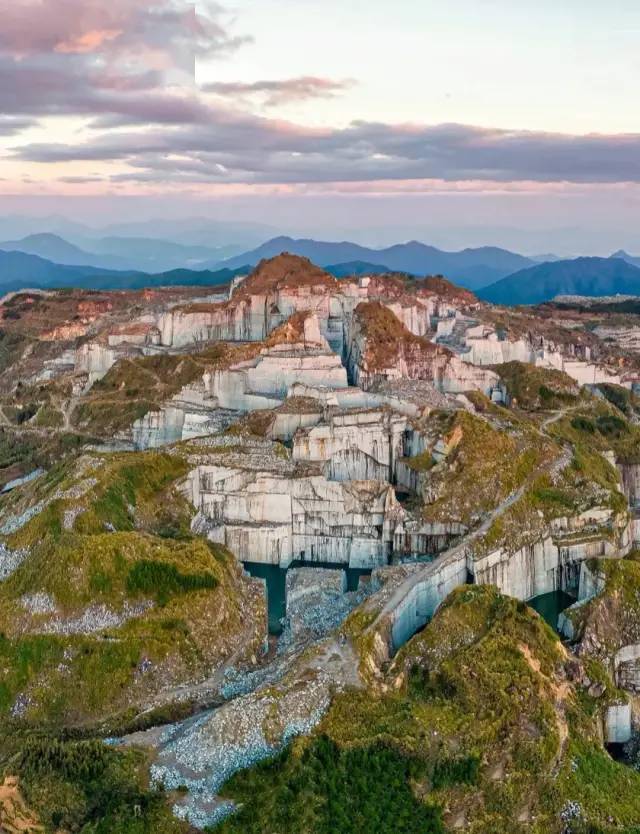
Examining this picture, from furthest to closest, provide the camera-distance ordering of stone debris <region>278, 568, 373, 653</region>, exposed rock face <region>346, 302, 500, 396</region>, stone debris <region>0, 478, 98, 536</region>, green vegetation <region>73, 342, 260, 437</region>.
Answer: exposed rock face <region>346, 302, 500, 396</region> < green vegetation <region>73, 342, 260, 437</region> < stone debris <region>0, 478, 98, 536</region> < stone debris <region>278, 568, 373, 653</region>

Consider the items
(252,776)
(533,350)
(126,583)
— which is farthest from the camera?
(533,350)

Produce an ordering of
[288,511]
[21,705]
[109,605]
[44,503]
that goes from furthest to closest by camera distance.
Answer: [288,511] < [44,503] < [109,605] < [21,705]

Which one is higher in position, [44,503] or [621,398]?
[44,503]

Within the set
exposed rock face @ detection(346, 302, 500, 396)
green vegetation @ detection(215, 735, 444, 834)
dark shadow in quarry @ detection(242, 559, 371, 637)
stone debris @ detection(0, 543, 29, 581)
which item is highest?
exposed rock face @ detection(346, 302, 500, 396)

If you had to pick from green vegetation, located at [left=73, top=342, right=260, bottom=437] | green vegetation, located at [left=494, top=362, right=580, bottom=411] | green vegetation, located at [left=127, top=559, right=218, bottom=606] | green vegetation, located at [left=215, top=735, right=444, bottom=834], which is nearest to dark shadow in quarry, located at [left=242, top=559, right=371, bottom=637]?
green vegetation, located at [left=127, top=559, right=218, bottom=606]

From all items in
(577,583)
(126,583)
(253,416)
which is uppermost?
(253,416)

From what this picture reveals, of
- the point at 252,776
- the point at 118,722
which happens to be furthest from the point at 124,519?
the point at 252,776

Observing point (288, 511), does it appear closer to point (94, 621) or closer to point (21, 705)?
point (94, 621)

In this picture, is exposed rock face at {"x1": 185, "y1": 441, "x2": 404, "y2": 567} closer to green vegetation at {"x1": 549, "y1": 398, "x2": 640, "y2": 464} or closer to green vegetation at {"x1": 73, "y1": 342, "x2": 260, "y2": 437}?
green vegetation at {"x1": 549, "y1": 398, "x2": 640, "y2": 464}

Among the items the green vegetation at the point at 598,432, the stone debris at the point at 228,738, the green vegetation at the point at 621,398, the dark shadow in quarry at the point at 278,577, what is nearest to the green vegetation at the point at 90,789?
the stone debris at the point at 228,738

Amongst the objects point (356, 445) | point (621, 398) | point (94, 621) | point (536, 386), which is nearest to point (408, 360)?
point (536, 386)

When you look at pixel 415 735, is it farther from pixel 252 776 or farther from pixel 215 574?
pixel 215 574
